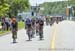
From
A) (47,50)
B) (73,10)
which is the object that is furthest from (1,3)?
(73,10)

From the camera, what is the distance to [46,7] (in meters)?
182

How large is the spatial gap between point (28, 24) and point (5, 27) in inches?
588

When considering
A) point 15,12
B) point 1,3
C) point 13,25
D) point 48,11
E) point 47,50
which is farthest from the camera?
point 48,11

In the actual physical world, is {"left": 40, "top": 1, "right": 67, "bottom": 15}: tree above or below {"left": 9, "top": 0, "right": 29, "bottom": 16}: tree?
below

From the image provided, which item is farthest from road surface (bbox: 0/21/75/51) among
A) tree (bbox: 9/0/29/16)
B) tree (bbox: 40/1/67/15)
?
tree (bbox: 40/1/67/15)

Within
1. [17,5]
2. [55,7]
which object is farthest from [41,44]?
[55,7]

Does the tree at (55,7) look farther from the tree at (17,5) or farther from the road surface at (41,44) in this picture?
the road surface at (41,44)

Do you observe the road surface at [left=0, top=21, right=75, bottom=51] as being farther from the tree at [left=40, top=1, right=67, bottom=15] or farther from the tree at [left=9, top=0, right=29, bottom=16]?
the tree at [left=40, top=1, right=67, bottom=15]

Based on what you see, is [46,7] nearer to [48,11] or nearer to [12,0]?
[48,11]

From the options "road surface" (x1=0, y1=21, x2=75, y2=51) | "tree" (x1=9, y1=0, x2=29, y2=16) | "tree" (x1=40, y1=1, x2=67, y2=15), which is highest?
"road surface" (x1=0, y1=21, x2=75, y2=51)

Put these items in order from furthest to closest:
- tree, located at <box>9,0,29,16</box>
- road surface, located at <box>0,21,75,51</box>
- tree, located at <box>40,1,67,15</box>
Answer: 1. tree, located at <box>40,1,67,15</box>
2. tree, located at <box>9,0,29,16</box>
3. road surface, located at <box>0,21,75,51</box>

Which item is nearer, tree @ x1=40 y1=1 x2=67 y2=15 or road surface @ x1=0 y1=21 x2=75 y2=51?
road surface @ x1=0 y1=21 x2=75 y2=51

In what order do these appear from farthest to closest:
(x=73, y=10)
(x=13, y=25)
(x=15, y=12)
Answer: (x=73, y=10)
(x=15, y=12)
(x=13, y=25)

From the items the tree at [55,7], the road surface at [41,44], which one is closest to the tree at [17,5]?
the road surface at [41,44]
